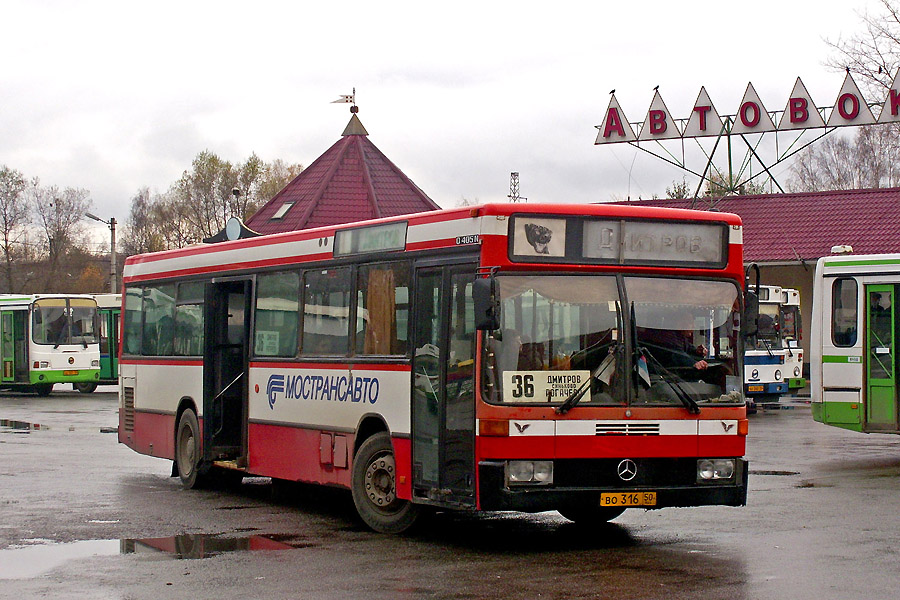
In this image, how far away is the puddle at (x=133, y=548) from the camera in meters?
10.3

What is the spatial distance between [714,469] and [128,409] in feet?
30.4

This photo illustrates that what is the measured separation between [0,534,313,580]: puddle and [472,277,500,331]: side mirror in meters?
2.55

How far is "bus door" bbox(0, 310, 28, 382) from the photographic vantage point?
3931 centimetres

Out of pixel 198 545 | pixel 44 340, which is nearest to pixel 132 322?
pixel 198 545

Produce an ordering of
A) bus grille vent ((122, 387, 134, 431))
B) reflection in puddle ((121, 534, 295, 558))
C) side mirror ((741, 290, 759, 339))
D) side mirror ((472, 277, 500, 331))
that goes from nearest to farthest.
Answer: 1. side mirror ((472, 277, 500, 331))
2. reflection in puddle ((121, 534, 295, 558))
3. side mirror ((741, 290, 759, 339))
4. bus grille vent ((122, 387, 134, 431))

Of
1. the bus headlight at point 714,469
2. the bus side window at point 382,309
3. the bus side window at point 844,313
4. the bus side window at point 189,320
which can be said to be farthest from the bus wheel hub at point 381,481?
the bus side window at point 844,313

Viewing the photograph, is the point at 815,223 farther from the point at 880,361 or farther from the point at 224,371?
the point at 224,371

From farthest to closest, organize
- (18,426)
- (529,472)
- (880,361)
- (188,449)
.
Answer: (18,426)
(880,361)
(188,449)
(529,472)

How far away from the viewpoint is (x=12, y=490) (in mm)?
15305

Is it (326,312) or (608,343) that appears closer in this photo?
(608,343)

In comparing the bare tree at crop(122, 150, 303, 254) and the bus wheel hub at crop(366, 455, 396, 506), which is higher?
the bare tree at crop(122, 150, 303, 254)

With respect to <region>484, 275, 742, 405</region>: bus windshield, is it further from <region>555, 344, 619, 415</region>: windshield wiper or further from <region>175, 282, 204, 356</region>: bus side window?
<region>175, 282, 204, 356</region>: bus side window

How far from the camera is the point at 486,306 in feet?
33.2

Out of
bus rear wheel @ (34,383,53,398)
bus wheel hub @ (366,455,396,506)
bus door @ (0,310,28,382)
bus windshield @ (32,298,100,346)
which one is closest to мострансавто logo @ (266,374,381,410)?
bus wheel hub @ (366,455,396,506)
